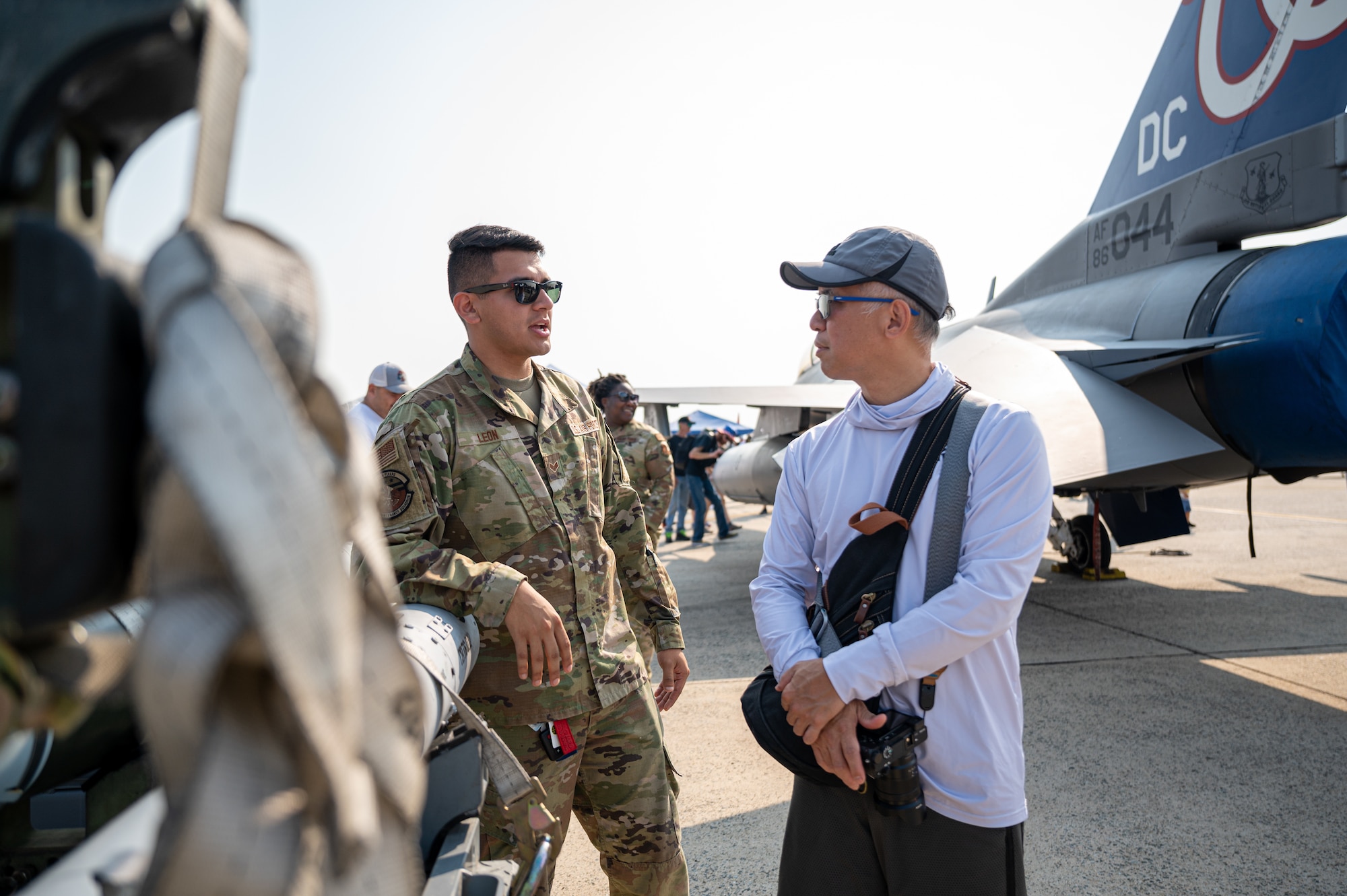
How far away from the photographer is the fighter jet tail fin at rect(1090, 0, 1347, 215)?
4770mm

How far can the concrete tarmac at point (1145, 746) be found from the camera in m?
2.96

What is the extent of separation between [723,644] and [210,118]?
19.8 feet

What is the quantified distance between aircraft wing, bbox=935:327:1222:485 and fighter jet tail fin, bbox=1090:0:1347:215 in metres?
1.57

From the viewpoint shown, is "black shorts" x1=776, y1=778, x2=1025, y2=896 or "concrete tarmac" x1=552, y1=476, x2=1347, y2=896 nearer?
"black shorts" x1=776, y1=778, x2=1025, y2=896

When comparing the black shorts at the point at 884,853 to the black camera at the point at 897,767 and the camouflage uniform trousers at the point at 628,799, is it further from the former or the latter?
the camouflage uniform trousers at the point at 628,799

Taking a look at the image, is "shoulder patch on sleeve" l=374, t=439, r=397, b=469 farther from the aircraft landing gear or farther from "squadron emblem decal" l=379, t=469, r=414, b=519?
the aircraft landing gear

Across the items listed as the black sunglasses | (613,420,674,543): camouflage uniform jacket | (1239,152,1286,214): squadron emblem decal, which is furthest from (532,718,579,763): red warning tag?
(1239,152,1286,214): squadron emblem decal

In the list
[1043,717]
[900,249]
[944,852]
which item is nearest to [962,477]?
[900,249]

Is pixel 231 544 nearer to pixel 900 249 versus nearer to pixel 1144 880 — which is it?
pixel 900 249

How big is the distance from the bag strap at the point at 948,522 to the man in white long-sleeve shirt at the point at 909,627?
0.01 meters

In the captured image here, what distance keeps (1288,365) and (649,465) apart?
3.90 meters

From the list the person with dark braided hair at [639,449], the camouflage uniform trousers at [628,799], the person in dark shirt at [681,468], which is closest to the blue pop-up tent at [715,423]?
the person in dark shirt at [681,468]

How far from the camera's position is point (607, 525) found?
8.85ft

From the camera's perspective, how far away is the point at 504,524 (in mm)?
2256
